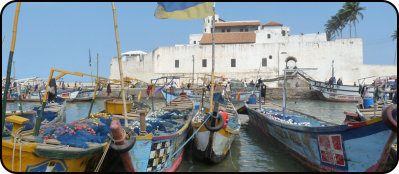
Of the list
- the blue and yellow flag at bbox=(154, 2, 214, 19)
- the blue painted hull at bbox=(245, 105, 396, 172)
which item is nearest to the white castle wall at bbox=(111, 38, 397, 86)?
the blue painted hull at bbox=(245, 105, 396, 172)

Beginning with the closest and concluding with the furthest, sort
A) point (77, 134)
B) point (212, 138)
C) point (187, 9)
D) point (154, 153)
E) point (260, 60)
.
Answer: point (77, 134) < point (154, 153) < point (187, 9) < point (212, 138) < point (260, 60)

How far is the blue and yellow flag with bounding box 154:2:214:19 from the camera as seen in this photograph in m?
6.05

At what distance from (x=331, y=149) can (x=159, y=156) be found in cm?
384

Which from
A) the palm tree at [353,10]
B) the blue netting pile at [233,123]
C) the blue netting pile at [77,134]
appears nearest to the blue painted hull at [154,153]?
the blue netting pile at [77,134]

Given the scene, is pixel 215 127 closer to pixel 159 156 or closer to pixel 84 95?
pixel 159 156

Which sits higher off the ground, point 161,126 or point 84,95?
point 161,126

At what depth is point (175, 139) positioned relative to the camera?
22.1 ft

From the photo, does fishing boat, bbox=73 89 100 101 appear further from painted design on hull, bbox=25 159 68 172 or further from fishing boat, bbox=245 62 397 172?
fishing boat, bbox=245 62 397 172

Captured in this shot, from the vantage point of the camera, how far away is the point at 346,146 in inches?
220

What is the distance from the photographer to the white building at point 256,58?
117 ft

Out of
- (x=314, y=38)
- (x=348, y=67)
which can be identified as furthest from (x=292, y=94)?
(x=314, y=38)

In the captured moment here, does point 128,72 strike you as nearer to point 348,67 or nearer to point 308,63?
point 308,63

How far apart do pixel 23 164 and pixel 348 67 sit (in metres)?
39.1

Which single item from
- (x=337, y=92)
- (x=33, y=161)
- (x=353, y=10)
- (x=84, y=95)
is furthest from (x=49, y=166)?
(x=353, y=10)
